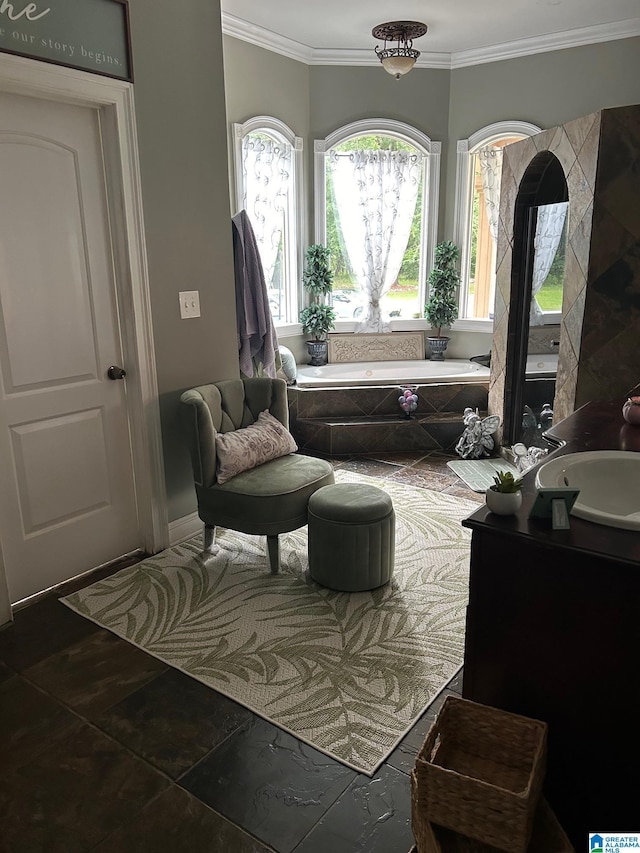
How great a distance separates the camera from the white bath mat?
13.9ft

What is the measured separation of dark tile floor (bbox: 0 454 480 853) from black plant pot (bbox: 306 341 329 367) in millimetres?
3698

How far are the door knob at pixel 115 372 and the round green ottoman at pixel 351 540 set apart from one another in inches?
43.0

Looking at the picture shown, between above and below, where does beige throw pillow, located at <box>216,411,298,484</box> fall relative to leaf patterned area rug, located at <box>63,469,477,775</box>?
above

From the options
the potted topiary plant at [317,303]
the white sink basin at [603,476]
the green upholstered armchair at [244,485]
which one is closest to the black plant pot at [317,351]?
the potted topiary plant at [317,303]

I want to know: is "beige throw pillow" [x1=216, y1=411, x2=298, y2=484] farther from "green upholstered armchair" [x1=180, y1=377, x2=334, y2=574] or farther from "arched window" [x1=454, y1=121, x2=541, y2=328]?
"arched window" [x1=454, y1=121, x2=541, y2=328]

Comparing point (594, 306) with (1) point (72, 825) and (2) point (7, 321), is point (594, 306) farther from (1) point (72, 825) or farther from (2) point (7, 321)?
(1) point (72, 825)

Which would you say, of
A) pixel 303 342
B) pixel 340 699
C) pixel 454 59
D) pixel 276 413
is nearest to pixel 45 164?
pixel 276 413

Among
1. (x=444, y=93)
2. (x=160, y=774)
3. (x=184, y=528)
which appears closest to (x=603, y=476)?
(x=160, y=774)

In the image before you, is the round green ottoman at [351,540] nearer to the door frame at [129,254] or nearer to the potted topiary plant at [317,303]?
the door frame at [129,254]

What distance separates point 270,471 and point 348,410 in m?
1.91

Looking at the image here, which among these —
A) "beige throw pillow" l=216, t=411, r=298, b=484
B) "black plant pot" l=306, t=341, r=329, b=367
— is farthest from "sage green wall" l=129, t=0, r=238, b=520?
"black plant pot" l=306, t=341, r=329, b=367

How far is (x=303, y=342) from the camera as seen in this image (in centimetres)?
589

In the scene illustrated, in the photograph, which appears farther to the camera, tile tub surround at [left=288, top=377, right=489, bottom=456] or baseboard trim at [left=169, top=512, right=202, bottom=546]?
tile tub surround at [left=288, top=377, right=489, bottom=456]

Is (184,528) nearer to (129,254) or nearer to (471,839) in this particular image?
(129,254)
